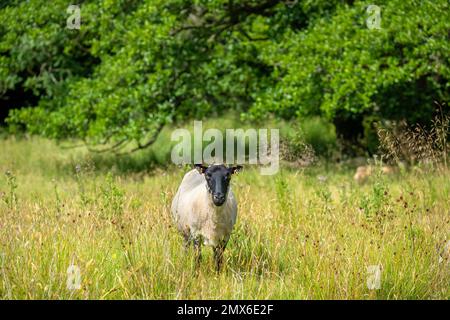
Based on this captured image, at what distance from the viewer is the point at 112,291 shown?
6000mm

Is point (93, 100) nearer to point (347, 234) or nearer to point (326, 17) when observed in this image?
point (326, 17)

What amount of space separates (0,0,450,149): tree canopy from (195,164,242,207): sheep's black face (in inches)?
234

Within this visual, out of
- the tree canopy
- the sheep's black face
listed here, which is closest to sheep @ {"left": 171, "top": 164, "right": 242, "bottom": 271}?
the sheep's black face

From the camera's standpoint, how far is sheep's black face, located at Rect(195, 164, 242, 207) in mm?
6645

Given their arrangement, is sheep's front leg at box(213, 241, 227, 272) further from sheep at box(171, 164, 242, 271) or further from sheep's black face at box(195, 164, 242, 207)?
sheep's black face at box(195, 164, 242, 207)

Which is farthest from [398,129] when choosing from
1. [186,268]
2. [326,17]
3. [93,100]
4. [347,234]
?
[186,268]

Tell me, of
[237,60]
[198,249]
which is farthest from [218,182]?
[237,60]

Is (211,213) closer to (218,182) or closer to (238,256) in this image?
(218,182)

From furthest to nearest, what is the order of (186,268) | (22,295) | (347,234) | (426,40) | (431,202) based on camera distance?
(426,40), (431,202), (347,234), (186,268), (22,295)

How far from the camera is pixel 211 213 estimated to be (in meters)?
6.94

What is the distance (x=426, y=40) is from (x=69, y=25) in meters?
7.00

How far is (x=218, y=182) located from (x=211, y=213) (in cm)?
38
